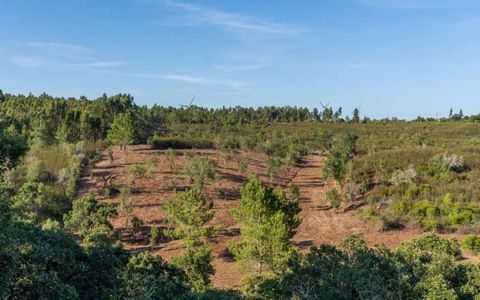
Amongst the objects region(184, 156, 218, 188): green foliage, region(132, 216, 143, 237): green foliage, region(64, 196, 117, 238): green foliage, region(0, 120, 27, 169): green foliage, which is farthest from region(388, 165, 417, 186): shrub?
region(0, 120, 27, 169): green foliage

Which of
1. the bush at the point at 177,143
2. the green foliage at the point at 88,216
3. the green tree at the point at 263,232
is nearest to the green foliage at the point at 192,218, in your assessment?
Answer: the green tree at the point at 263,232

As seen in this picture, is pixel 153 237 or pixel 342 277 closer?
pixel 342 277

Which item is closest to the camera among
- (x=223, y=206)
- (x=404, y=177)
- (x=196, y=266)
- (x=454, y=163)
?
(x=196, y=266)

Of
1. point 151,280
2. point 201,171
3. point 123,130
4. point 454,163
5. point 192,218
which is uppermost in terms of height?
point 123,130

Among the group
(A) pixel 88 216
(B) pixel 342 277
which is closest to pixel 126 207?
(A) pixel 88 216

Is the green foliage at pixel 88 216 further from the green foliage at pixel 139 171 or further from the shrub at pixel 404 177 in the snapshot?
the shrub at pixel 404 177

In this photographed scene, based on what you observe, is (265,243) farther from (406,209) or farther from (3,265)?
(406,209)

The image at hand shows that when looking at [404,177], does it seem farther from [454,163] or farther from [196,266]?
[196,266]
